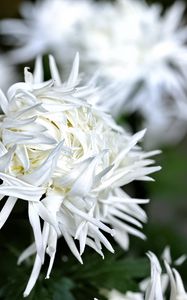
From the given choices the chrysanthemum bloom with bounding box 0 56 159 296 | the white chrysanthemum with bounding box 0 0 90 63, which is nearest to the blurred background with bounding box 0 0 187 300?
the chrysanthemum bloom with bounding box 0 56 159 296

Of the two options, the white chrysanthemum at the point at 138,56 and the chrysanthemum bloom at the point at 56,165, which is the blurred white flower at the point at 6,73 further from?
the chrysanthemum bloom at the point at 56,165

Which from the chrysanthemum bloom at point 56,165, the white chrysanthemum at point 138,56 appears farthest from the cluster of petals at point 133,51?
the chrysanthemum bloom at point 56,165

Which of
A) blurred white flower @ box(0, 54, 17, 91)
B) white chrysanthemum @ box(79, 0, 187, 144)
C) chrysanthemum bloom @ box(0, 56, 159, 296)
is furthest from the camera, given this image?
blurred white flower @ box(0, 54, 17, 91)

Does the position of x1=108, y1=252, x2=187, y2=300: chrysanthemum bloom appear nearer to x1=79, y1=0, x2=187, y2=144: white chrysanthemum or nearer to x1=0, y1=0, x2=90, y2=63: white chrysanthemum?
x1=79, y1=0, x2=187, y2=144: white chrysanthemum

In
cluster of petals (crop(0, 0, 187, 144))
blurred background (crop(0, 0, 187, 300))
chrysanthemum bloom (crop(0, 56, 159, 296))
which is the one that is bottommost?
blurred background (crop(0, 0, 187, 300))

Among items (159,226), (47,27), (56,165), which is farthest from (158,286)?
(47,27)

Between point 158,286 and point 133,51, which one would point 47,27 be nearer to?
point 133,51
